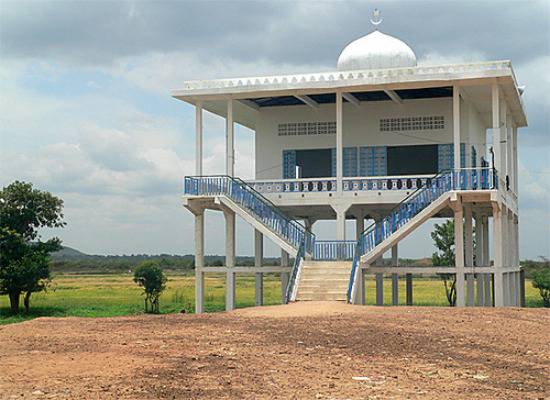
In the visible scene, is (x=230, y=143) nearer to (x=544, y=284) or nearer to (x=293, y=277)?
(x=293, y=277)


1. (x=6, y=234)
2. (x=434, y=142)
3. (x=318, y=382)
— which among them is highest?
(x=434, y=142)

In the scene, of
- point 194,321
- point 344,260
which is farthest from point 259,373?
point 344,260

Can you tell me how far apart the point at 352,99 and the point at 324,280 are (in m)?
7.28

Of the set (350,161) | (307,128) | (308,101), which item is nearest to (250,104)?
(307,128)

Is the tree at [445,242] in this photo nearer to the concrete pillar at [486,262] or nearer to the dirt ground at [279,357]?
the concrete pillar at [486,262]

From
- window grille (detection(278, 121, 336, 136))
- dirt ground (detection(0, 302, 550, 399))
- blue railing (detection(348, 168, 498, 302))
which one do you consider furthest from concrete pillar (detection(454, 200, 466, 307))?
dirt ground (detection(0, 302, 550, 399))

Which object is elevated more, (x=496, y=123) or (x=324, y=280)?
(x=496, y=123)

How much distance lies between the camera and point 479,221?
32.4 meters

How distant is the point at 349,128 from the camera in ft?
92.4

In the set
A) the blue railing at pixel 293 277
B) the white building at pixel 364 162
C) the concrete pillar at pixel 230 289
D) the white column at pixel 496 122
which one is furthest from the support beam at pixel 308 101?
the concrete pillar at pixel 230 289

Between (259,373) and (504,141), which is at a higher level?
(504,141)

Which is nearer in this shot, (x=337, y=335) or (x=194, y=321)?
(x=337, y=335)

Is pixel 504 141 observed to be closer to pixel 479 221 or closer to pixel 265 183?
pixel 479 221

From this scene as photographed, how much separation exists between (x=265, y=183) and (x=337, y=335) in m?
13.2
